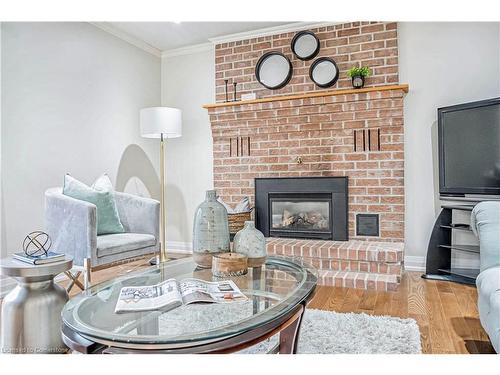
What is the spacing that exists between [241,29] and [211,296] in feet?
Result: 10.9

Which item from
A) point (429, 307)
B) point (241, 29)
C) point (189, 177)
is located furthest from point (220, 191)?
point (429, 307)

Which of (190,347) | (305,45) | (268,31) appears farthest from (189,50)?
(190,347)

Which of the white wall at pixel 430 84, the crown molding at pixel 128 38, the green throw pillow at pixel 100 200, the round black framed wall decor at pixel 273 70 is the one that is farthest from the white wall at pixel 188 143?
the white wall at pixel 430 84

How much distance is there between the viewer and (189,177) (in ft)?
14.7

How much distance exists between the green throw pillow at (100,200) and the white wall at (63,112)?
48cm

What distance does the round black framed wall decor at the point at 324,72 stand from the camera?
12.1 feet

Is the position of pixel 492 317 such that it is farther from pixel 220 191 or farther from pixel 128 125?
pixel 128 125

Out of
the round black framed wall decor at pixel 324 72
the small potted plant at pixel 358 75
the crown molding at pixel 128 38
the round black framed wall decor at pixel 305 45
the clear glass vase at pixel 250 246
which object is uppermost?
the crown molding at pixel 128 38

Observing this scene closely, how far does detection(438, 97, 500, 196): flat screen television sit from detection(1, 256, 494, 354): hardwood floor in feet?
2.68

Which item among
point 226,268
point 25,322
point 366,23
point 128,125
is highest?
point 366,23

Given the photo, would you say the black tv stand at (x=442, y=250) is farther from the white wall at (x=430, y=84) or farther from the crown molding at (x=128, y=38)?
the crown molding at (x=128, y=38)

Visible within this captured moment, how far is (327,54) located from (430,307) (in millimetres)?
2483

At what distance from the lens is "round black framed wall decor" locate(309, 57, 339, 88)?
3.67 meters

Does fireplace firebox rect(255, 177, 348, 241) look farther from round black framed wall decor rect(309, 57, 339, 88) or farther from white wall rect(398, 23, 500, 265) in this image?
round black framed wall decor rect(309, 57, 339, 88)
